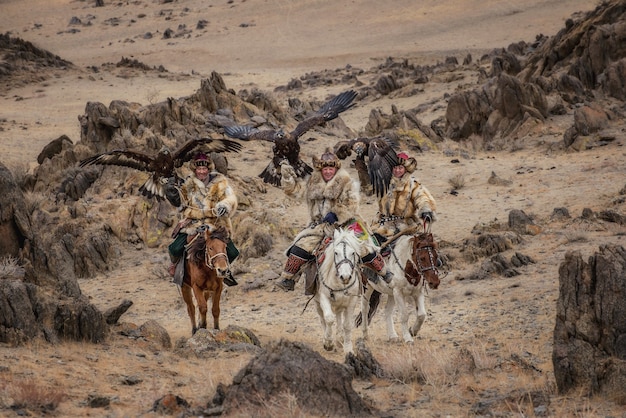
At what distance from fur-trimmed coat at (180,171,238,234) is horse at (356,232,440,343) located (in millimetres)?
2324

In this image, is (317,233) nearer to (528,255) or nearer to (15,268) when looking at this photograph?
(15,268)

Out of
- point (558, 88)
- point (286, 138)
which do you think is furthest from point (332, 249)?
point (558, 88)

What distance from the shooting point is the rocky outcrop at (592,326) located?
8539mm

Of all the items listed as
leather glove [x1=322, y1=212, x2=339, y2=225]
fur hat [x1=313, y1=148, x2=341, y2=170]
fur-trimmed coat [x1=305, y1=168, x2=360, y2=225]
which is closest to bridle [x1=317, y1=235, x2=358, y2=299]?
leather glove [x1=322, y1=212, x2=339, y2=225]

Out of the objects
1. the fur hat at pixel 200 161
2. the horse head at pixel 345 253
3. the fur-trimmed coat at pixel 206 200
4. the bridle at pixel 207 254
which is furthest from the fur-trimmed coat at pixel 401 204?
the fur hat at pixel 200 161

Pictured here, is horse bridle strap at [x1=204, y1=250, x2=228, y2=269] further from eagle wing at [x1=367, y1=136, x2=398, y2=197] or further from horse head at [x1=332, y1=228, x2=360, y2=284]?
eagle wing at [x1=367, y1=136, x2=398, y2=197]

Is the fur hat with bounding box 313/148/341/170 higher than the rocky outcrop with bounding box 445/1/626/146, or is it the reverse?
the fur hat with bounding box 313/148/341/170

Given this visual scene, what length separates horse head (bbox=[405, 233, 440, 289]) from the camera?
1205 cm

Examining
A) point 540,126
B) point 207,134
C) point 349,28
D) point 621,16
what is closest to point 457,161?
point 540,126

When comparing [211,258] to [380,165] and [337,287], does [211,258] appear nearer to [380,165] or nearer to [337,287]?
[337,287]

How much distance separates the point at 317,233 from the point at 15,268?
12.8 ft

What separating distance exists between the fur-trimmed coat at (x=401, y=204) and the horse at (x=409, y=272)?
1.12ft

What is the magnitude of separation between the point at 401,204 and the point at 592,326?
4.51 m

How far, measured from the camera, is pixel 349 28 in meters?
76.5
